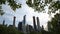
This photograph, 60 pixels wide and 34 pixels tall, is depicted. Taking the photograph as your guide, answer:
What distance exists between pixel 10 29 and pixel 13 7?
1254 centimetres

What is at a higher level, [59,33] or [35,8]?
[35,8]

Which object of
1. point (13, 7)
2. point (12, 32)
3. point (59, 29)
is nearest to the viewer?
point (13, 7)

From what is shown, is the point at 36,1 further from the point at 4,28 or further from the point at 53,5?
the point at 4,28

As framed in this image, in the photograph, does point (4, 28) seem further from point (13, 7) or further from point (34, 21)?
point (34, 21)

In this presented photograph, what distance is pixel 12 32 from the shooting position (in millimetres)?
27266

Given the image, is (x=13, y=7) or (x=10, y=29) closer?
(x=13, y=7)

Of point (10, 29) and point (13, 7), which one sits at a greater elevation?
point (13, 7)

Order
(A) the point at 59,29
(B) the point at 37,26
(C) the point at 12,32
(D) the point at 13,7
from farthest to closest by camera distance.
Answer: (B) the point at 37,26 → (A) the point at 59,29 → (C) the point at 12,32 → (D) the point at 13,7

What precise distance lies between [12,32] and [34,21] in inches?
614

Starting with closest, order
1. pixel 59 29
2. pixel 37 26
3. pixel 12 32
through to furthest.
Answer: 1. pixel 12 32
2. pixel 59 29
3. pixel 37 26

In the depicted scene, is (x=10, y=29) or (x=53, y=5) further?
(x=10, y=29)

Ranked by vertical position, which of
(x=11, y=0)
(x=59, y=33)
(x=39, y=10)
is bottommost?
(x=59, y=33)

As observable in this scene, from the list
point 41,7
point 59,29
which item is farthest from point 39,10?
point 59,29

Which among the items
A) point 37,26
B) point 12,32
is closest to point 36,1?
point 12,32
